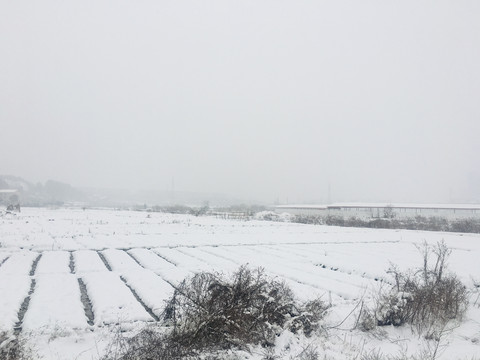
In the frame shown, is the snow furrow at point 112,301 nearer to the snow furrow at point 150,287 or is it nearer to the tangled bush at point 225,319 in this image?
the snow furrow at point 150,287

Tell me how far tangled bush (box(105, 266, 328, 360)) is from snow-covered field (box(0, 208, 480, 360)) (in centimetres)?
36

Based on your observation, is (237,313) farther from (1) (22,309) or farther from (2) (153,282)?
(1) (22,309)

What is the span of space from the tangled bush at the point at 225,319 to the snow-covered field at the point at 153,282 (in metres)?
0.36

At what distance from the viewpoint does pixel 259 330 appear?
20.1ft

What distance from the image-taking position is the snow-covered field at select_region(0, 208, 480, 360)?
619cm

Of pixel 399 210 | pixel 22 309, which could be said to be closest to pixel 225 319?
pixel 22 309

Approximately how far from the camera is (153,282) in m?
10.1

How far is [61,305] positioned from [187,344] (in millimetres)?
3792

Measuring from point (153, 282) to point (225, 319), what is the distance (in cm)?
467

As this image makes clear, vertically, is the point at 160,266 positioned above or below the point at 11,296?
below

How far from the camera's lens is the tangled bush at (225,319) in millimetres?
5480

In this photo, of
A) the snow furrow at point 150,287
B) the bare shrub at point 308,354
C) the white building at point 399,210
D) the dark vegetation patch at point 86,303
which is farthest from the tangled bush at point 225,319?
the white building at point 399,210

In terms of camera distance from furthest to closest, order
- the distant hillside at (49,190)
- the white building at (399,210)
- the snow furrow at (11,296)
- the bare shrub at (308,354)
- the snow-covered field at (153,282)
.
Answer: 1. the distant hillside at (49,190)
2. the white building at (399,210)
3. the snow furrow at (11,296)
4. the snow-covered field at (153,282)
5. the bare shrub at (308,354)

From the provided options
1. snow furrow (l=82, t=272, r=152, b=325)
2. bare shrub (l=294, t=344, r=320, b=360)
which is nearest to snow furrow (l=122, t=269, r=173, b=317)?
snow furrow (l=82, t=272, r=152, b=325)
